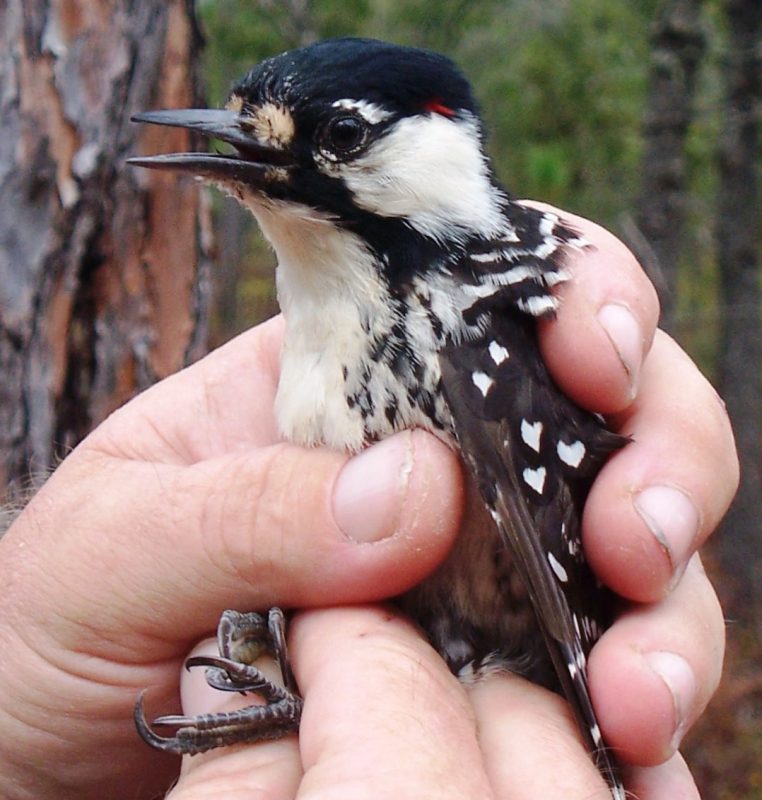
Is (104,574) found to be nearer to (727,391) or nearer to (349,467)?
(349,467)

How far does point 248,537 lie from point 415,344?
19.9 inches

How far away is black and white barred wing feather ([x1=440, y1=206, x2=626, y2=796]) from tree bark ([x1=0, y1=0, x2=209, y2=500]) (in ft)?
4.28

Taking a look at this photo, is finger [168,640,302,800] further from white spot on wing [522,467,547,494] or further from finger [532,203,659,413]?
finger [532,203,659,413]

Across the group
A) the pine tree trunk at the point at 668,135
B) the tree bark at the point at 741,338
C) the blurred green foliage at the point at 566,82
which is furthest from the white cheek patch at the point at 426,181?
the tree bark at the point at 741,338

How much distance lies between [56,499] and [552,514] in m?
1.07

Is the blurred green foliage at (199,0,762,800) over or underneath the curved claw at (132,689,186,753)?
over

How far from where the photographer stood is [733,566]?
9289 mm

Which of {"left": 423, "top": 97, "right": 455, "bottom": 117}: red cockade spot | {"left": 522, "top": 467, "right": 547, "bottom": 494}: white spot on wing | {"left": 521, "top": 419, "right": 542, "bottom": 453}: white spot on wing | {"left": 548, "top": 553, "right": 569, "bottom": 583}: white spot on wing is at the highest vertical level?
{"left": 423, "top": 97, "right": 455, "bottom": 117}: red cockade spot

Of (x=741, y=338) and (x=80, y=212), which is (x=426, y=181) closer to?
(x=80, y=212)

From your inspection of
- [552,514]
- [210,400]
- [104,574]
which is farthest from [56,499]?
[552,514]

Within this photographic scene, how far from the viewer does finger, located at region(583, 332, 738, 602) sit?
6.45 feet

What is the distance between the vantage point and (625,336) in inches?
82.0

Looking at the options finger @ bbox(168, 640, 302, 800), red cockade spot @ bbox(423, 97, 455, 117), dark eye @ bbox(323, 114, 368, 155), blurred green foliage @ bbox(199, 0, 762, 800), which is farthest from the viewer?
blurred green foliage @ bbox(199, 0, 762, 800)

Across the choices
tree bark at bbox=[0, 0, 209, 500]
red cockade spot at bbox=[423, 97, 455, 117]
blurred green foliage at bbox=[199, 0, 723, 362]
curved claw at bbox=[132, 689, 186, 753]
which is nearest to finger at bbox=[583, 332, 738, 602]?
red cockade spot at bbox=[423, 97, 455, 117]
